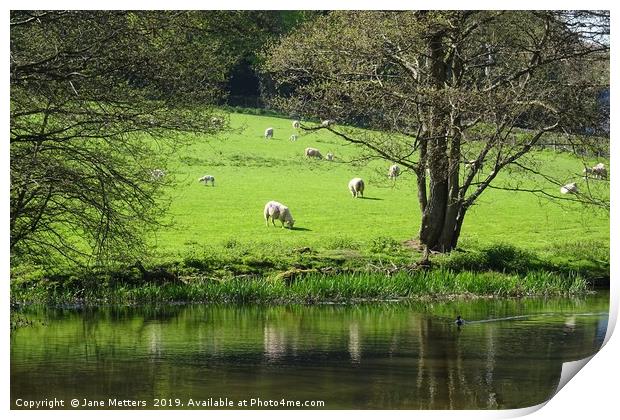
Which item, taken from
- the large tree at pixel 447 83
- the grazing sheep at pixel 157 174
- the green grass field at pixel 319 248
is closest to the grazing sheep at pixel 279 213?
the green grass field at pixel 319 248

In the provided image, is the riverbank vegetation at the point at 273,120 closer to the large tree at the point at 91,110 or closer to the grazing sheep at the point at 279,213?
the large tree at the point at 91,110

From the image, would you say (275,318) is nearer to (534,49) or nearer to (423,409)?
(423,409)

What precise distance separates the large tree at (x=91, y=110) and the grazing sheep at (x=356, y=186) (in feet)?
41.6

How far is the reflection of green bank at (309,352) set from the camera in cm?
1237

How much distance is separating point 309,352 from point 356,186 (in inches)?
682

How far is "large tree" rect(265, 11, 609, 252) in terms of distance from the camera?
2050cm

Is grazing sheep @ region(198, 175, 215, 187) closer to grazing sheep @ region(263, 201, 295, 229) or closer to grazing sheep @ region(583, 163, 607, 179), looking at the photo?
grazing sheep @ region(263, 201, 295, 229)

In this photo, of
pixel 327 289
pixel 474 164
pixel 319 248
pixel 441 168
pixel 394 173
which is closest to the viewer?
pixel 327 289

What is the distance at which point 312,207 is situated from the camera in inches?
1126

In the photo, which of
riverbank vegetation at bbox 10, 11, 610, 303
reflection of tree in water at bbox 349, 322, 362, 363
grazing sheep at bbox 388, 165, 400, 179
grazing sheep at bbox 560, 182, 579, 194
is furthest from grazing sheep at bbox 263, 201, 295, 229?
reflection of tree in water at bbox 349, 322, 362, 363

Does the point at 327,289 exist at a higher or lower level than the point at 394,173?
lower

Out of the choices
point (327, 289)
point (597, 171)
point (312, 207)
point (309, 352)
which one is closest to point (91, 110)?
point (327, 289)

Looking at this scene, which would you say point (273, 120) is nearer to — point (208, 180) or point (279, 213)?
point (279, 213)

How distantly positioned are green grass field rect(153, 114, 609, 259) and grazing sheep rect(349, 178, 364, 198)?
269 millimetres
